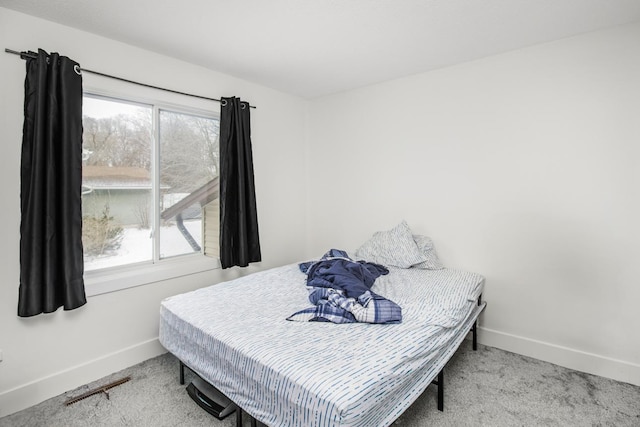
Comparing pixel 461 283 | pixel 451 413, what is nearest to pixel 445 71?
pixel 461 283

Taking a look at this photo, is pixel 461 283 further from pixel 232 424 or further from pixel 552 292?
pixel 232 424

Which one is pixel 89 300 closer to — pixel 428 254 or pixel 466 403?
pixel 466 403

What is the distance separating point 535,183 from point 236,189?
2604mm

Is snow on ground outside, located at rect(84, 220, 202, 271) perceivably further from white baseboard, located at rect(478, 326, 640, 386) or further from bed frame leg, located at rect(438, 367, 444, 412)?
white baseboard, located at rect(478, 326, 640, 386)

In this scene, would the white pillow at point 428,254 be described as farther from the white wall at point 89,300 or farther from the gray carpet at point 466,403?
the white wall at point 89,300

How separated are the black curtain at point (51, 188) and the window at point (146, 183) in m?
0.27

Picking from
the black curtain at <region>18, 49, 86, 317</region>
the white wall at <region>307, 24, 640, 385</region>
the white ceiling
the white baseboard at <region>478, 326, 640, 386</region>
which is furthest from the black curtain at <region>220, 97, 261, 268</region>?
the white baseboard at <region>478, 326, 640, 386</region>

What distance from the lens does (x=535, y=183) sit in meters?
2.61

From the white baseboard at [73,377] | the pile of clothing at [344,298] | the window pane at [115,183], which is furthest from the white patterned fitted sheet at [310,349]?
the window pane at [115,183]

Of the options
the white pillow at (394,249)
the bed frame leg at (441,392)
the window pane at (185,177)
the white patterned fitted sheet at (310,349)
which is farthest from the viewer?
the white pillow at (394,249)

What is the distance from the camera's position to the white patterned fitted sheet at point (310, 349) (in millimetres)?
1309

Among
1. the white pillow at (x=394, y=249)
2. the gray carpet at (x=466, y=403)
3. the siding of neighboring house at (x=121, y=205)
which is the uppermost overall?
the siding of neighboring house at (x=121, y=205)

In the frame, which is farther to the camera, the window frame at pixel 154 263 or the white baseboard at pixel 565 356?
the window frame at pixel 154 263

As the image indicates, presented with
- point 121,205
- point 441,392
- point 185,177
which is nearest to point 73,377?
point 121,205
